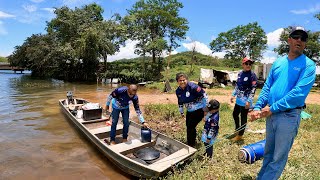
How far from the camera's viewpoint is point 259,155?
4688 millimetres

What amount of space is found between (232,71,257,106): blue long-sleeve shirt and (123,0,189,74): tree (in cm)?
2544

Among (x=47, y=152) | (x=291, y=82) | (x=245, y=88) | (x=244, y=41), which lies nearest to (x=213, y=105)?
(x=245, y=88)

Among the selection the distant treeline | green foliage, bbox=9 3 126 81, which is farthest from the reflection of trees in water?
the distant treeline

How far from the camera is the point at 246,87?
627 cm

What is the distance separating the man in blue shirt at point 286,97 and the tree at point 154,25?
1117 inches

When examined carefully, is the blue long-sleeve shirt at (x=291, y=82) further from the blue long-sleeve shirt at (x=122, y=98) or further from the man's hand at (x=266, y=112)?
the blue long-sleeve shirt at (x=122, y=98)

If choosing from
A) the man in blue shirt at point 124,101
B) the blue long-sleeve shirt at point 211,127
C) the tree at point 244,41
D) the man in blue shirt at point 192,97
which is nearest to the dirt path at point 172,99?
the man in blue shirt at point 124,101

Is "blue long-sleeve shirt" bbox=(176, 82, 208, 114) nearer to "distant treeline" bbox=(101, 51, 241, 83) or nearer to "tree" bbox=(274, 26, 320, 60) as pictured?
"distant treeline" bbox=(101, 51, 241, 83)

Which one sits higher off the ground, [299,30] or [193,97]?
[299,30]

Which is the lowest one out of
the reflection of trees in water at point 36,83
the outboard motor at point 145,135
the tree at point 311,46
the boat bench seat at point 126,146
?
the boat bench seat at point 126,146

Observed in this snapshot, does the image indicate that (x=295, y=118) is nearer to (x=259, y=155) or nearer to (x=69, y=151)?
(x=259, y=155)

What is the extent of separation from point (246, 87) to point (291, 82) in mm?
3166

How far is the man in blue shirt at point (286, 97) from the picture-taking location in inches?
121

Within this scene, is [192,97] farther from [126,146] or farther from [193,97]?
[126,146]
